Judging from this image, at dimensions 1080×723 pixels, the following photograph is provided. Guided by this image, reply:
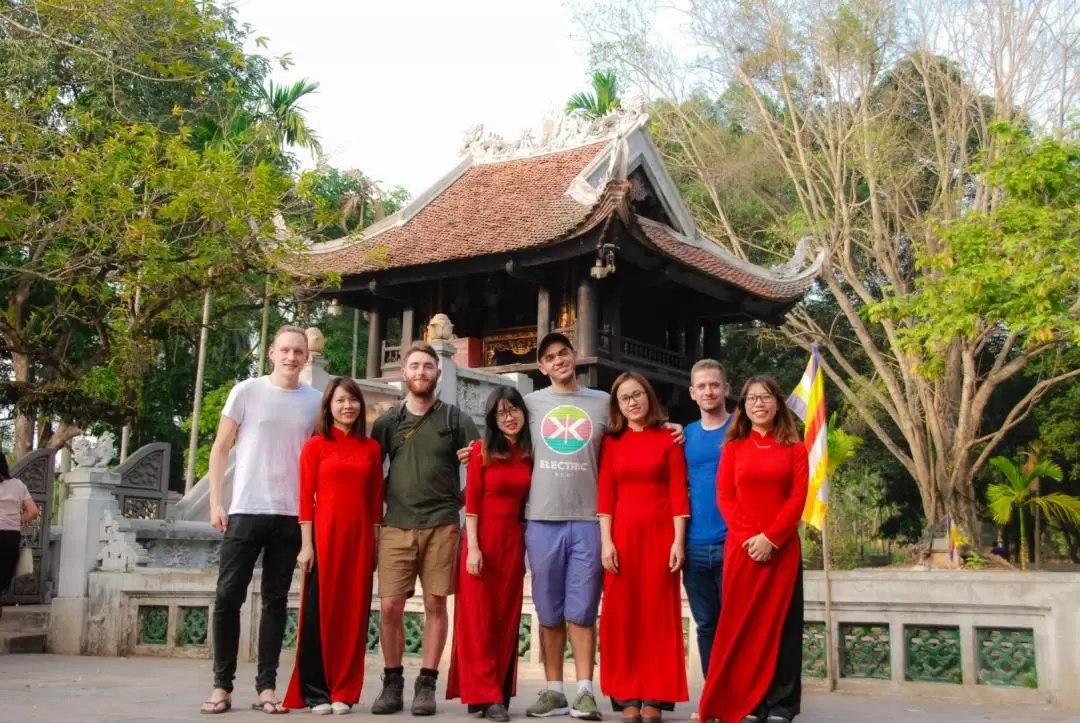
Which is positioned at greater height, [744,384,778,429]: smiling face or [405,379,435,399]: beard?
[405,379,435,399]: beard

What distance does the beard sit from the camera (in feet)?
Answer: 16.3

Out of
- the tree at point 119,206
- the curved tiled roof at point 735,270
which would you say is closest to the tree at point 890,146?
the curved tiled roof at point 735,270

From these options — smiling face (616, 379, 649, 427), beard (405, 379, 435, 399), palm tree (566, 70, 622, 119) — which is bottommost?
smiling face (616, 379, 649, 427)

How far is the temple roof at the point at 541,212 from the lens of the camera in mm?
16547

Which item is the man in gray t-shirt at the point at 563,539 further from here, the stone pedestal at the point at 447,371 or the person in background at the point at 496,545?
the stone pedestal at the point at 447,371

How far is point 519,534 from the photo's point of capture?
492 cm

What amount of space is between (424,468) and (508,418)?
0.46 meters

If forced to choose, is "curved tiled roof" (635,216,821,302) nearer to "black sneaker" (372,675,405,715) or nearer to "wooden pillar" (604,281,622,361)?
"wooden pillar" (604,281,622,361)

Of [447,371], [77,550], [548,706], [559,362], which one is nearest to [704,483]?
[559,362]

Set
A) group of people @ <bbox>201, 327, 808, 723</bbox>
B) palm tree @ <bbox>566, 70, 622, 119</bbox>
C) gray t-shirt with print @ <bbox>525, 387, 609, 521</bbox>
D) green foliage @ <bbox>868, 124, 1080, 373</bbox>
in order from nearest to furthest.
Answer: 1. group of people @ <bbox>201, 327, 808, 723</bbox>
2. gray t-shirt with print @ <bbox>525, 387, 609, 521</bbox>
3. green foliage @ <bbox>868, 124, 1080, 373</bbox>
4. palm tree @ <bbox>566, 70, 622, 119</bbox>

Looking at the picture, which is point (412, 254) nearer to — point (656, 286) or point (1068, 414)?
point (656, 286)

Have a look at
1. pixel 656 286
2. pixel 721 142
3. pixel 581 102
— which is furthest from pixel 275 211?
pixel 581 102

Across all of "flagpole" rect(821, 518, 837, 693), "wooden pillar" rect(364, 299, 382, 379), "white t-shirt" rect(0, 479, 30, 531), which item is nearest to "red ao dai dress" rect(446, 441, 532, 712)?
"flagpole" rect(821, 518, 837, 693)

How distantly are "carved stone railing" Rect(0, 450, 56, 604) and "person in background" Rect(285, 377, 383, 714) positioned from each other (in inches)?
234
